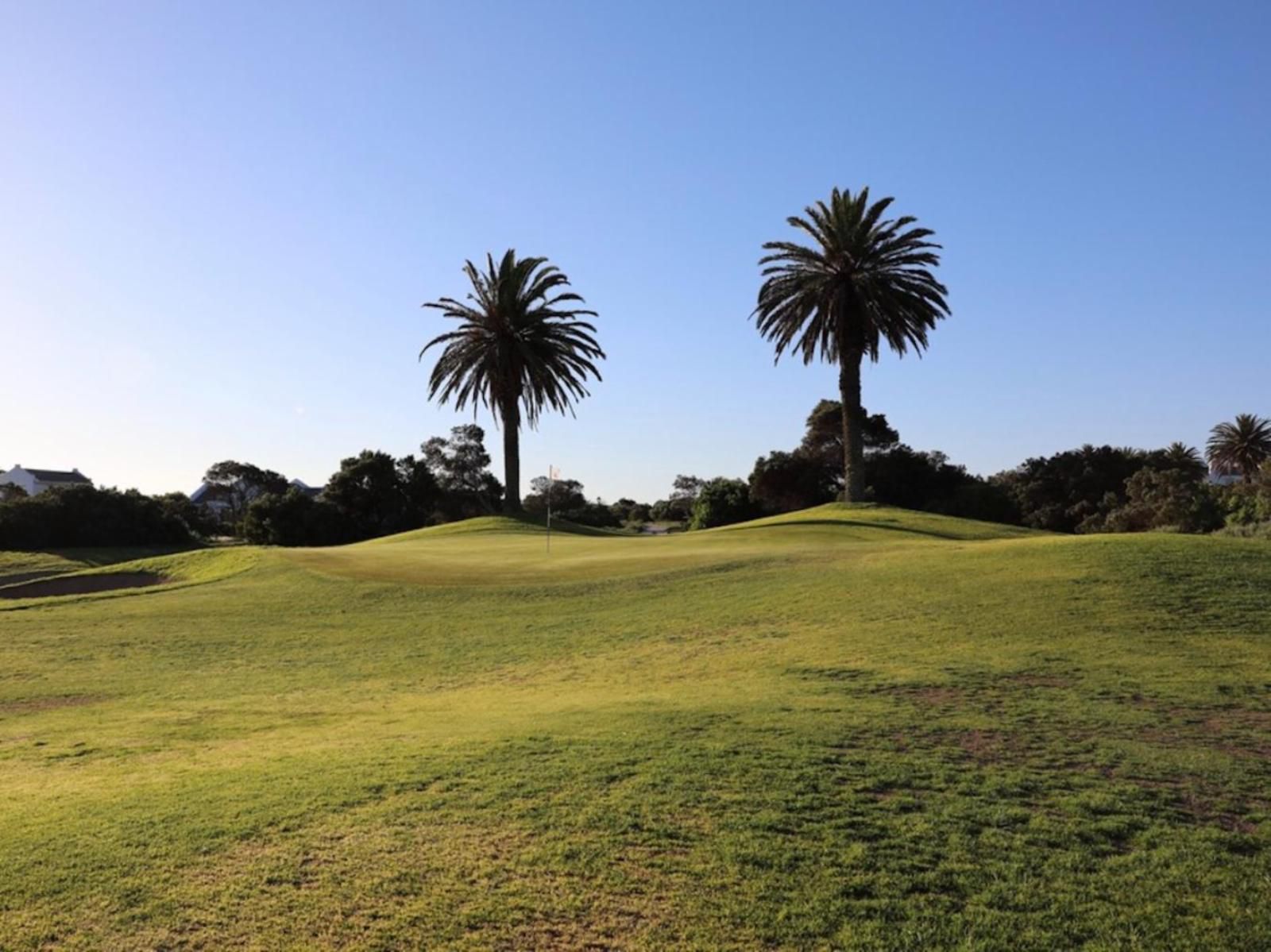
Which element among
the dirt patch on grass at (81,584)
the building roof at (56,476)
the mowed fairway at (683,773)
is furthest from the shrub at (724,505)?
the building roof at (56,476)

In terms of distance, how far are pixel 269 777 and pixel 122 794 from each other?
1.27 meters

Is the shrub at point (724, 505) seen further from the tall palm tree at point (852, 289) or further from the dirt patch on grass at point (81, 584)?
the dirt patch on grass at point (81, 584)

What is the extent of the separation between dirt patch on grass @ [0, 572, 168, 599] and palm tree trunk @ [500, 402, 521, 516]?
29.0 m

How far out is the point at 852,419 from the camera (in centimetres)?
5006

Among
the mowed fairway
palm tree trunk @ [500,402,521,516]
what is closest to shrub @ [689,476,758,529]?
palm tree trunk @ [500,402,521,516]

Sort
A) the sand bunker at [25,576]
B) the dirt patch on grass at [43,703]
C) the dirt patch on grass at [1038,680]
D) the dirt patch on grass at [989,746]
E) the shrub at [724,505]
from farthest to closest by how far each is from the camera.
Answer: the shrub at [724,505], the sand bunker at [25,576], the dirt patch on grass at [43,703], the dirt patch on grass at [1038,680], the dirt patch on grass at [989,746]

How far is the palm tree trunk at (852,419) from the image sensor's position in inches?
1937

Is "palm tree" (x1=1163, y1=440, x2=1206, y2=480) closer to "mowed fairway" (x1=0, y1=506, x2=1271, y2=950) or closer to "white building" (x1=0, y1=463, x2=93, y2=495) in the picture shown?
"mowed fairway" (x1=0, y1=506, x2=1271, y2=950)

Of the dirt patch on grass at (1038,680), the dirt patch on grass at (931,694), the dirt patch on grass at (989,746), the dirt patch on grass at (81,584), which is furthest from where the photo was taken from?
the dirt patch on grass at (81,584)

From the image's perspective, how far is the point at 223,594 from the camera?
25.0 m

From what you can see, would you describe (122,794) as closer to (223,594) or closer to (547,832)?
(547,832)

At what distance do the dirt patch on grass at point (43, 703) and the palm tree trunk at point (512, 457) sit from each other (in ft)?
138

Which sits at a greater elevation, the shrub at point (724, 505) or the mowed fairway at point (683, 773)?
the shrub at point (724, 505)

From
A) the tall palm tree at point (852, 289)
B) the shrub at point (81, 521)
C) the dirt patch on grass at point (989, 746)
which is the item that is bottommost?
the dirt patch on grass at point (989, 746)
